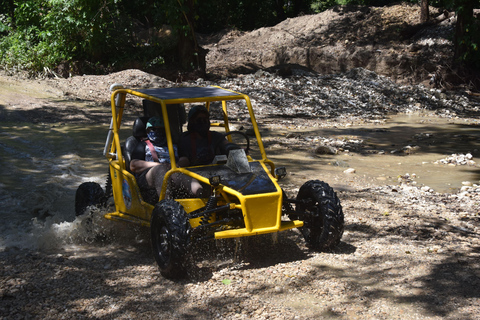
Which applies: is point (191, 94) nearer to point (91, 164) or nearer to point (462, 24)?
point (91, 164)

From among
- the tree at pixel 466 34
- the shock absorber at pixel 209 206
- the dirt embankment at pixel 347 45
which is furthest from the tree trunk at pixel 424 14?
the shock absorber at pixel 209 206

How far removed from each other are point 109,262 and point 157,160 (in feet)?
3.72

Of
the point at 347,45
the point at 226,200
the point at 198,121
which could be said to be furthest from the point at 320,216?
the point at 347,45

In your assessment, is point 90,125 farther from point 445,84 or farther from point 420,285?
point 445,84

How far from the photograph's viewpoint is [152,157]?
5566mm

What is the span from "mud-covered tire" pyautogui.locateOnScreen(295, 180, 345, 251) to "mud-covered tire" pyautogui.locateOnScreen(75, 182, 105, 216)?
246 centimetres

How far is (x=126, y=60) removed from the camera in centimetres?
2008

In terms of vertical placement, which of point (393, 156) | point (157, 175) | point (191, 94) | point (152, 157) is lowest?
point (393, 156)

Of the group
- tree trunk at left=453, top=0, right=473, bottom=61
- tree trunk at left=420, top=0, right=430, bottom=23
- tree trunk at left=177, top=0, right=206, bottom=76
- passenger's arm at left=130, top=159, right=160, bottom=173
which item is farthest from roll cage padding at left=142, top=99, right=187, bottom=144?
tree trunk at left=420, top=0, right=430, bottom=23

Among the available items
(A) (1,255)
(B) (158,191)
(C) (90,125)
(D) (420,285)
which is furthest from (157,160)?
A: (C) (90,125)

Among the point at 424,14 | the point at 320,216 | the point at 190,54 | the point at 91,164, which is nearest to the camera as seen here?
the point at 320,216

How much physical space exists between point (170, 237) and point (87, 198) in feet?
7.19

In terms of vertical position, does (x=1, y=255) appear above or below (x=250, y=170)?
below

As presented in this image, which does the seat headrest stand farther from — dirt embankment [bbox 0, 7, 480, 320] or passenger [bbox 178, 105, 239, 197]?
dirt embankment [bbox 0, 7, 480, 320]
